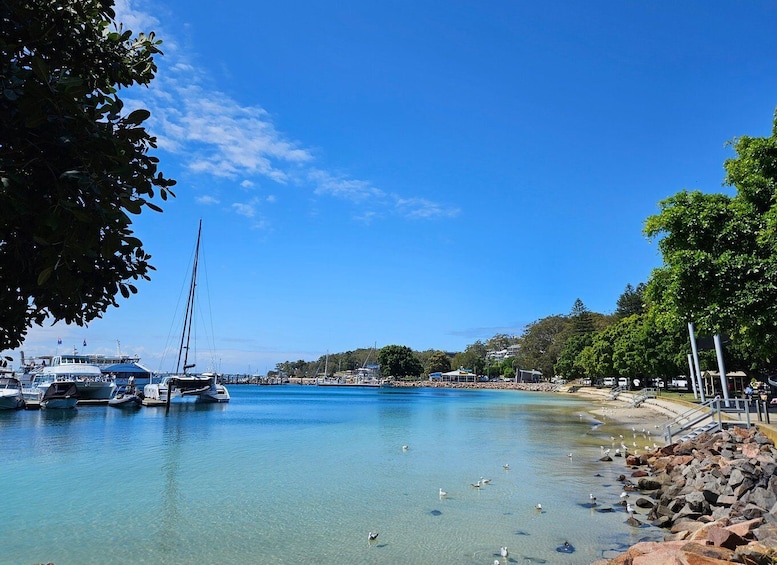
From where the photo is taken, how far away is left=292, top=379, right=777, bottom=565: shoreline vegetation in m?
7.52

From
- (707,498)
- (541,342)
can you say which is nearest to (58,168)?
(707,498)

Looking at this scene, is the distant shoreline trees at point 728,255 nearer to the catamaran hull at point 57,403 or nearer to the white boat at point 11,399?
the catamaran hull at point 57,403

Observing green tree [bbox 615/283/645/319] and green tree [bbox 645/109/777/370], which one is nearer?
green tree [bbox 645/109/777/370]

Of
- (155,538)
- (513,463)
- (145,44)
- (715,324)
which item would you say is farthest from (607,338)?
(145,44)

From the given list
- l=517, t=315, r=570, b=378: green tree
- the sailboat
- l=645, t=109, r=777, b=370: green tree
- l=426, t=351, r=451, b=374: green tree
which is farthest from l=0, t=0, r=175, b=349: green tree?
l=426, t=351, r=451, b=374: green tree

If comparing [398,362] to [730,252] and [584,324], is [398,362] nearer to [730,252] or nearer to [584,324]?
[584,324]

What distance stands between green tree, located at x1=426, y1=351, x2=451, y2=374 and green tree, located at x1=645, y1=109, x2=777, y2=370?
17517 centimetres

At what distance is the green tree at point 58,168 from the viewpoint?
2.95 m

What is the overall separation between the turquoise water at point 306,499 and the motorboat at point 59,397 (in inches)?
728

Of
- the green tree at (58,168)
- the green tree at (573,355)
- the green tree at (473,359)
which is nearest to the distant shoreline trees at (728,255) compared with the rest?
the green tree at (58,168)

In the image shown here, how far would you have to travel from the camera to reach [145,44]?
494 cm

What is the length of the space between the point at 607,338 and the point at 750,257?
6491 centimetres

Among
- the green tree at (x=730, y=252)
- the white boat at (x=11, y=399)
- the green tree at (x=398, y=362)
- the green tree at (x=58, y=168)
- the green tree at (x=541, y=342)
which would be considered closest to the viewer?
the green tree at (x=58, y=168)

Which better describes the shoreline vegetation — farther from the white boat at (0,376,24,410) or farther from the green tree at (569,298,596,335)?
the green tree at (569,298,596,335)
